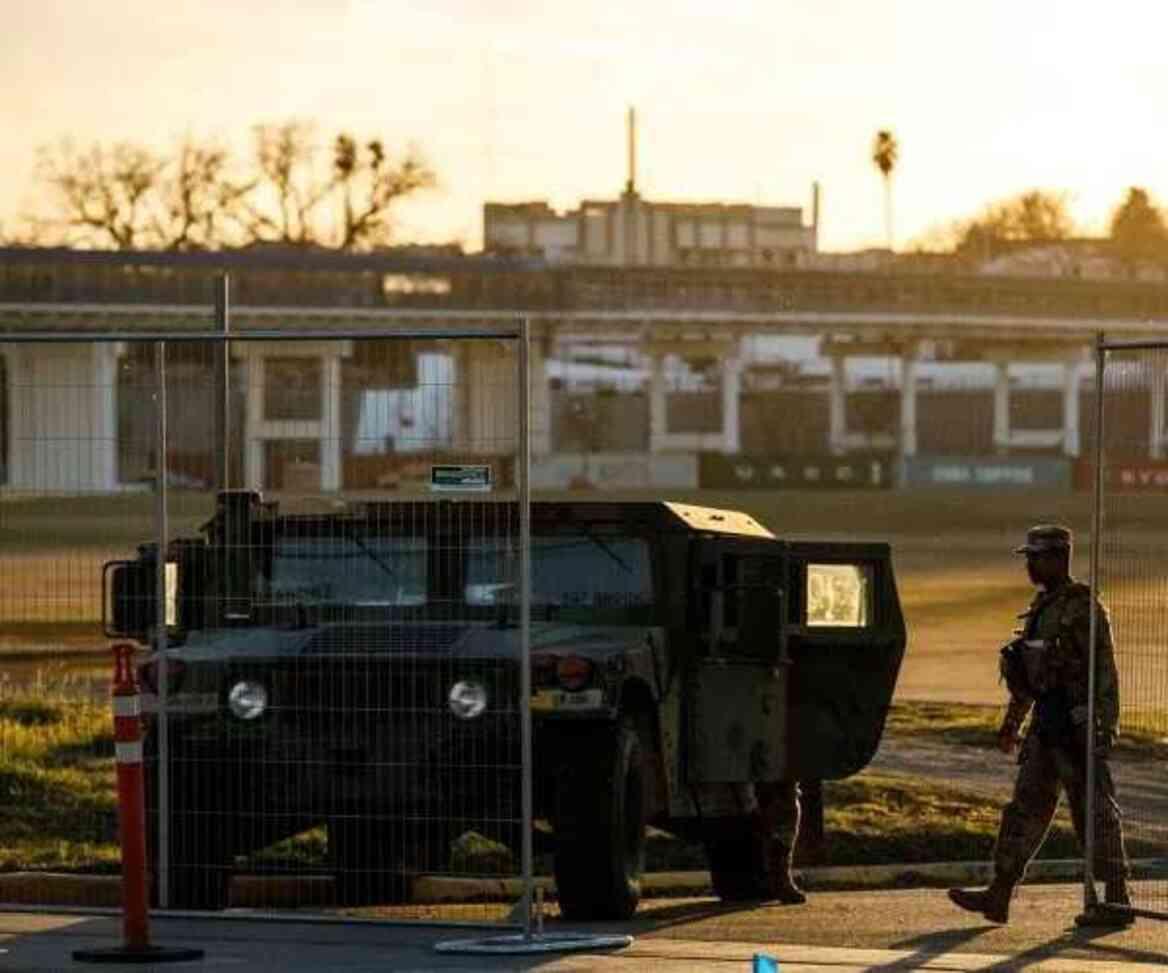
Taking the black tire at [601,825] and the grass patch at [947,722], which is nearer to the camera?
the black tire at [601,825]

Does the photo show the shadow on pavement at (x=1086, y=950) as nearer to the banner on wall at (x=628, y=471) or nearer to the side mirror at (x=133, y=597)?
the side mirror at (x=133, y=597)

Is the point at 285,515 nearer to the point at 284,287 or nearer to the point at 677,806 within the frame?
the point at 677,806

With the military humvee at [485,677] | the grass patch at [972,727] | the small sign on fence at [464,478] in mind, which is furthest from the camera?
the grass patch at [972,727]

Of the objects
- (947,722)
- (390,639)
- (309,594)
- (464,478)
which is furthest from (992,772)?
(464,478)

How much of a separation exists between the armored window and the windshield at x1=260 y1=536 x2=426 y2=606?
2074 mm

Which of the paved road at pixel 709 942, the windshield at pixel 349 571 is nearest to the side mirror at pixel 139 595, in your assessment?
the windshield at pixel 349 571

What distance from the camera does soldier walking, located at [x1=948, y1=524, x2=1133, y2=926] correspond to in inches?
574

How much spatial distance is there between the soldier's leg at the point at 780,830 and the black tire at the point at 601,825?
1.61 meters

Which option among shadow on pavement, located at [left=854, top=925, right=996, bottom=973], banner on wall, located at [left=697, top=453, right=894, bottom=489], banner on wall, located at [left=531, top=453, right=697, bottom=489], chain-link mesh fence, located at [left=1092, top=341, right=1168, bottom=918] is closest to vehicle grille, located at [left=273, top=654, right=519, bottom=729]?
shadow on pavement, located at [left=854, top=925, right=996, bottom=973]

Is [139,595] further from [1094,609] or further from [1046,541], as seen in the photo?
[1094,609]

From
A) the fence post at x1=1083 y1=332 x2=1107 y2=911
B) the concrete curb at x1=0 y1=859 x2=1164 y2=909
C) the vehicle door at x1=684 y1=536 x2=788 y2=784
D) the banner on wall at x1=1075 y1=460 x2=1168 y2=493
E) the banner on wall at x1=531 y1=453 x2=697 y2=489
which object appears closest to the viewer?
the fence post at x1=1083 y1=332 x2=1107 y2=911

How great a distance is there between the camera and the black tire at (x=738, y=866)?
1645 centimetres

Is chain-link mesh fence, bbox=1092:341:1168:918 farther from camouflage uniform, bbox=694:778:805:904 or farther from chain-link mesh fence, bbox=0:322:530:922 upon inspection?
chain-link mesh fence, bbox=0:322:530:922

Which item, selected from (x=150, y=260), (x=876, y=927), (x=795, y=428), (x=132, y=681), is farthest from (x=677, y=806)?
(x=795, y=428)
